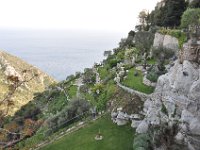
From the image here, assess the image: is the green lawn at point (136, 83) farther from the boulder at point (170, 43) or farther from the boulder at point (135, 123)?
the boulder at point (170, 43)

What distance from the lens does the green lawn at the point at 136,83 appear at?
44.7m

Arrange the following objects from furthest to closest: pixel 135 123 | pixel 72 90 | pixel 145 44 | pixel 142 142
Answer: pixel 72 90, pixel 145 44, pixel 135 123, pixel 142 142

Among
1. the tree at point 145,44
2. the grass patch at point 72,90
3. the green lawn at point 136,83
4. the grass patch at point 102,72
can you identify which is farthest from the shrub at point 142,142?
the grass patch at point 72,90

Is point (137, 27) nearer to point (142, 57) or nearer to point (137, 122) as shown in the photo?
point (142, 57)

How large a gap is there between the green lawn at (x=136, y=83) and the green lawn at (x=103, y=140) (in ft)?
17.4

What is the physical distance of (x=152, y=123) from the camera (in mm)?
35219

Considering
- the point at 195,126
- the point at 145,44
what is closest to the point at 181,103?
the point at 195,126

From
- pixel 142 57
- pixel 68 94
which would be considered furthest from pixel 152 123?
pixel 68 94

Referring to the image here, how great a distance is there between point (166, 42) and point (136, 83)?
45.2 ft

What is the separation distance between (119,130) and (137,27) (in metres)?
56.5

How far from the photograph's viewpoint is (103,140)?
128 feet

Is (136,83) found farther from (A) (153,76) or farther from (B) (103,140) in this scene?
(B) (103,140)

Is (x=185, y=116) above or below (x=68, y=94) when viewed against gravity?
above

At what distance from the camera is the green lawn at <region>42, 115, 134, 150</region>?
37869 mm
